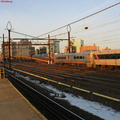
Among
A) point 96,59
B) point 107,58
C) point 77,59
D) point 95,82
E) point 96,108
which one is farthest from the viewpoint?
point 77,59

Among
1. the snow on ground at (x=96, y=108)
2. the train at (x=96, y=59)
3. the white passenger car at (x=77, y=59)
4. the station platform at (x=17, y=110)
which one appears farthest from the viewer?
the white passenger car at (x=77, y=59)

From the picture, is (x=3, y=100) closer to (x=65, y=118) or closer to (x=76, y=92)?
(x=65, y=118)

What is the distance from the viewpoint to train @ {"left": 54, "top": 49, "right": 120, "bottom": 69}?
75.8 feet

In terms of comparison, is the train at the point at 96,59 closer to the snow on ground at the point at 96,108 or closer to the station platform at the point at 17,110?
the snow on ground at the point at 96,108

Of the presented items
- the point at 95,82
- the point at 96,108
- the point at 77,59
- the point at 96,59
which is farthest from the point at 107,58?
the point at 96,108

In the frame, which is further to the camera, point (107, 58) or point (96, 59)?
point (96, 59)

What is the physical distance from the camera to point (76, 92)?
1074 centimetres

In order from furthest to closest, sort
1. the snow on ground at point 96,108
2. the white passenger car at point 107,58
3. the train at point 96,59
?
the train at point 96,59, the white passenger car at point 107,58, the snow on ground at point 96,108

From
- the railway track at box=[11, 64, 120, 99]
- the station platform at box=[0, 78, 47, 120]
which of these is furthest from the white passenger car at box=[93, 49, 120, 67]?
the station platform at box=[0, 78, 47, 120]

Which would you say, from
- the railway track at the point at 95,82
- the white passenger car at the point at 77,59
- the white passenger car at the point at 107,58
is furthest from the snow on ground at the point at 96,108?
the white passenger car at the point at 77,59

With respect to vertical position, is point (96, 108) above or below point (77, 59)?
below

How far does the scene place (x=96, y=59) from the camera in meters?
27.2

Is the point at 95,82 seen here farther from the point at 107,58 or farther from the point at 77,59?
the point at 77,59

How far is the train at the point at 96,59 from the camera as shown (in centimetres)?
2311
